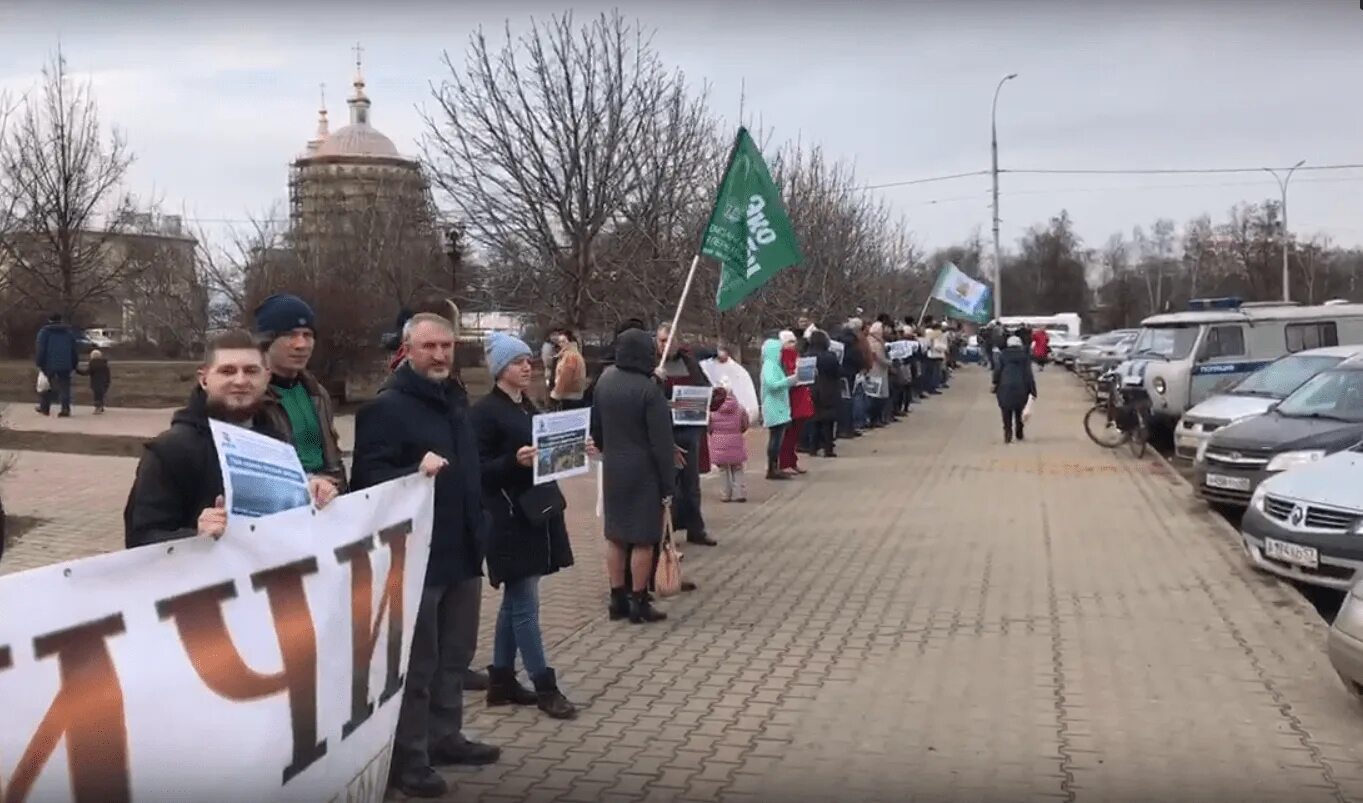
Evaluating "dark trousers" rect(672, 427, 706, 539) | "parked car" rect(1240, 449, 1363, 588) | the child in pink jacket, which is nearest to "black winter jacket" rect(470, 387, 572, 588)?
"dark trousers" rect(672, 427, 706, 539)

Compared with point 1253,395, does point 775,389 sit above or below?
above

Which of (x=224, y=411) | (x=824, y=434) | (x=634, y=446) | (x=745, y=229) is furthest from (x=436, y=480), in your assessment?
(x=824, y=434)

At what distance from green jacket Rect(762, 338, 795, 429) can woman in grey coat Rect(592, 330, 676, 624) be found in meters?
7.63

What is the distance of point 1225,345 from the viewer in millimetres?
22172

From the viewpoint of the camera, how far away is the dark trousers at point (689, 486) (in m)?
11.4

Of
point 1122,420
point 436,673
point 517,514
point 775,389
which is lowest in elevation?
point 1122,420

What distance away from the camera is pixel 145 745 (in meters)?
3.36

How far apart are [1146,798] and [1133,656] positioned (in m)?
2.58

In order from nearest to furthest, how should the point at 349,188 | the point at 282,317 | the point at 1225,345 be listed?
the point at 282,317, the point at 1225,345, the point at 349,188

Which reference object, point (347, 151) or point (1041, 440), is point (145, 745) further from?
point (347, 151)

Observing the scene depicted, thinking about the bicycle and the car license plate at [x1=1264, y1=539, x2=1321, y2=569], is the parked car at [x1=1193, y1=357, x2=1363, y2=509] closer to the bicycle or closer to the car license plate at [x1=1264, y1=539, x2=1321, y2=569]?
the car license plate at [x1=1264, y1=539, x2=1321, y2=569]

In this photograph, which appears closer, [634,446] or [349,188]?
[634,446]

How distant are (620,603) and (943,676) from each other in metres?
2.26

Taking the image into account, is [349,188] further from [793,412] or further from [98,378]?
[793,412]
